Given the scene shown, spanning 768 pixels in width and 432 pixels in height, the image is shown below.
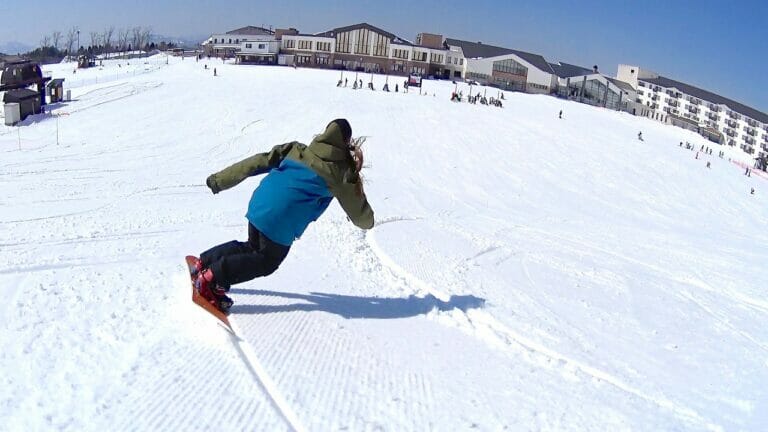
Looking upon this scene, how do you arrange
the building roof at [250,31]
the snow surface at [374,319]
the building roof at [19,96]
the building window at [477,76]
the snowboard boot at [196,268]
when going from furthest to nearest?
the building roof at [250,31] < the building window at [477,76] < the building roof at [19,96] < the snowboard boot at [196,268] < the snow surface at [374,319]

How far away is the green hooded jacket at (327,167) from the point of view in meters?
3.72

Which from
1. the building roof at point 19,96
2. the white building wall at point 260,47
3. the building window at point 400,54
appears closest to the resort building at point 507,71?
the building window at point 400,54

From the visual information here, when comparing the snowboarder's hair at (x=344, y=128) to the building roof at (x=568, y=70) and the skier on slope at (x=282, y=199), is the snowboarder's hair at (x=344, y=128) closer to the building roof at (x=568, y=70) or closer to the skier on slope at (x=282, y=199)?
the skier on slope at (x=282, y=199)

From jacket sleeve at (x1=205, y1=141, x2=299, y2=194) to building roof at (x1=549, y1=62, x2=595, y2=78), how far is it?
79.1 meters

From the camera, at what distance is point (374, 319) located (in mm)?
4254

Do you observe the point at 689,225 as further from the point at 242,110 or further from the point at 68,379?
the point at 242,110

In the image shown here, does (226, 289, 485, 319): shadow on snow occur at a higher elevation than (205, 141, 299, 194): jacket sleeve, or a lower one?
lower

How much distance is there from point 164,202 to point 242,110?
59.8 feet

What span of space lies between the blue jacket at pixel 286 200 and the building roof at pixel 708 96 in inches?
4833

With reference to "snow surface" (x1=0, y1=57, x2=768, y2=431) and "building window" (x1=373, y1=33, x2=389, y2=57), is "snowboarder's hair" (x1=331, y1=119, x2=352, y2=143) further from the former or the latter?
"building window" (x1=373, y1=33, x2=389, y2=57)

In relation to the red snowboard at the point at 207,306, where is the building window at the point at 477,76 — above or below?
above

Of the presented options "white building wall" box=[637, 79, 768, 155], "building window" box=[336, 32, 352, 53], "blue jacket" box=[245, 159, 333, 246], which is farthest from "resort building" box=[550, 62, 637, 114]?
"blue jacket" box=[245, 159, 333, 246]

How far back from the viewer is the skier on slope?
3725 mm

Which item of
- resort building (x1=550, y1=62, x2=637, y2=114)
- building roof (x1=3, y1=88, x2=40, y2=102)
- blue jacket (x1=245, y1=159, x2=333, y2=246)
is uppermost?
resort building (x1=550, y1=62, x2=637, y2=114)
